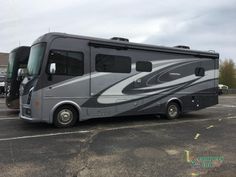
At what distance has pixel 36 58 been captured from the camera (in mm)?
9914

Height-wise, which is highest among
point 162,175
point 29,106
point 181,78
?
point 181,78

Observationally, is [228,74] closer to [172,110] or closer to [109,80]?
[172,110]

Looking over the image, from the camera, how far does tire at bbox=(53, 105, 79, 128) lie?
392 inches

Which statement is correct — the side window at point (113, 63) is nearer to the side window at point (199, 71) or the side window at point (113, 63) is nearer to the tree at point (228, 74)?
the side window at point (199, 71)

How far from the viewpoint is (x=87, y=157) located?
662 centimetres

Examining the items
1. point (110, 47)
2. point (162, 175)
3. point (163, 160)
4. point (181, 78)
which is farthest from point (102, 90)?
point (162, 175)

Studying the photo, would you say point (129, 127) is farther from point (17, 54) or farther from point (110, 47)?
point (17, 54)

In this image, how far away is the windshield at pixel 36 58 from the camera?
965cm

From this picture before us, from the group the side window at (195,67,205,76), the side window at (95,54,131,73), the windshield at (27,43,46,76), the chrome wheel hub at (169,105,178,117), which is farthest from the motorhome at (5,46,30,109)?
the side window at (195,67,205,76)

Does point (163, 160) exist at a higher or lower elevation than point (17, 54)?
lower

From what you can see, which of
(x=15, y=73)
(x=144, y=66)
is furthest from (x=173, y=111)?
(x=15, y=73)

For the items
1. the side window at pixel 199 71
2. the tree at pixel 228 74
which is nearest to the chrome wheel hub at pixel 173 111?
the side window at pixel 199 71

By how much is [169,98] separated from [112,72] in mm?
3035

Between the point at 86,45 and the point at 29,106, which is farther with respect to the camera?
the point at 86,45
